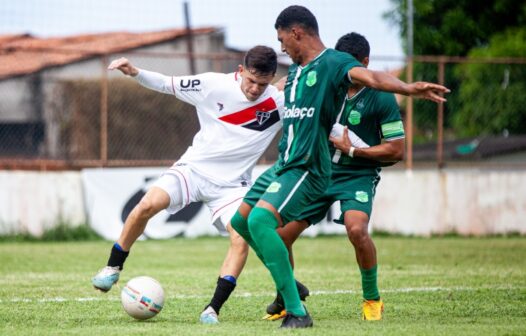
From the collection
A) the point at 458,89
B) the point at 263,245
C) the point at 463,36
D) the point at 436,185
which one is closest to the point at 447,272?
the point at 263,245

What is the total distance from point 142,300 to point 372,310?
164cm

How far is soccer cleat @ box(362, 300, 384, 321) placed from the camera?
726 centimetres

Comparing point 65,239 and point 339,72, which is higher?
point 339,72

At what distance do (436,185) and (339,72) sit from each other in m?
→ 11.2

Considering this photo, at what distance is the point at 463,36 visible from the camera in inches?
1248

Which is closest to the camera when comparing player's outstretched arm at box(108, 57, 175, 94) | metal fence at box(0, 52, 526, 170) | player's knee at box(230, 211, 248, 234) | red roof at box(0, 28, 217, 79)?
player's knee at box(230, 211, 248, 234)

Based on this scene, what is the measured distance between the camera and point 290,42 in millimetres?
6566

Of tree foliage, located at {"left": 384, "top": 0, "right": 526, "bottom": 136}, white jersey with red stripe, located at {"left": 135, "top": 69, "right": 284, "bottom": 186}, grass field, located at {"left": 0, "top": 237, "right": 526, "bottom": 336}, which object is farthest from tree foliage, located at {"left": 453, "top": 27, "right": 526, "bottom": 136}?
white jersey with red stripe, located at {"left": 135, "top": 69, "right": 284, "bottom": 186}

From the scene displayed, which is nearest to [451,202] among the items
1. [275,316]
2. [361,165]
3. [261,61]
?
[361,165]

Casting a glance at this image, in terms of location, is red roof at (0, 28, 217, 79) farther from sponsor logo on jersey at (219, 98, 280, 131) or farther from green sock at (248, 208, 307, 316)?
green sock at (248, 208, 307, 316)

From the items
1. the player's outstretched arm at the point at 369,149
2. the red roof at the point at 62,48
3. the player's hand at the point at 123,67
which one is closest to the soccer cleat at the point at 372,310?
the player's outstretched arm at the point at 369,149

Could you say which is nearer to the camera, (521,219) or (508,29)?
(521,219)

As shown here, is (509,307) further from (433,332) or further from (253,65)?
(253,65)

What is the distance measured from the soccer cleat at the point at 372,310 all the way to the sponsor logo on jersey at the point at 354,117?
4.44 ft
